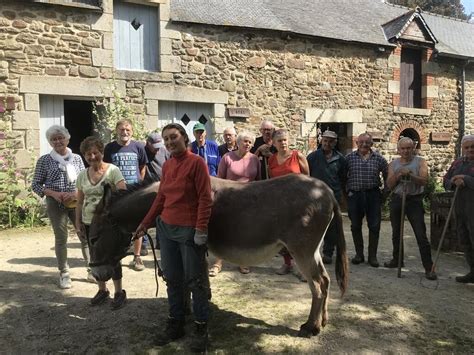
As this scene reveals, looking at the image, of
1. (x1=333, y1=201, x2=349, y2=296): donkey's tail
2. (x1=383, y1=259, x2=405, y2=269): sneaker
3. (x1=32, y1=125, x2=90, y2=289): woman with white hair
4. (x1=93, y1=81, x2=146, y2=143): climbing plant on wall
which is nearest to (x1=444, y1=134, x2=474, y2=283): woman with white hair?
(x1=383, y1=259, x2=405, y2=269): sneaker

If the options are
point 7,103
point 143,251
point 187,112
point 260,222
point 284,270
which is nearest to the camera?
point 260,222

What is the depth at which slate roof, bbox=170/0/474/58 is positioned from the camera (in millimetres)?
9711

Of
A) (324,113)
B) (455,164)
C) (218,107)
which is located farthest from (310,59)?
(455,164)

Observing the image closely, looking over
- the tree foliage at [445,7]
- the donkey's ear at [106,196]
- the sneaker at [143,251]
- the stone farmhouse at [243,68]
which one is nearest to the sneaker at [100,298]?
the donkey's ear at [106,196]

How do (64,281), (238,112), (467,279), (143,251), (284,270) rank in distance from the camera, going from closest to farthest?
(64,281) < (467,279) < (284,270) < (143,251) < (238,112)

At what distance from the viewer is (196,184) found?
3182 mm

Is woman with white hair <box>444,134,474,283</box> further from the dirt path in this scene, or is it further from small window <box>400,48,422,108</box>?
small window <box>400,48,422,108</box>

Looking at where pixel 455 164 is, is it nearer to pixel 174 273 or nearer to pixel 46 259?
pixel 174 273

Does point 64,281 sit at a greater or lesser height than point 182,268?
lesser

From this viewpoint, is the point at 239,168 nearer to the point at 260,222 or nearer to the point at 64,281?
the point at 260,222

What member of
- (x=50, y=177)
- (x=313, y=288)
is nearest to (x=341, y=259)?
(x=313, y=288)

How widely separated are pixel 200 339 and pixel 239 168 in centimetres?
223

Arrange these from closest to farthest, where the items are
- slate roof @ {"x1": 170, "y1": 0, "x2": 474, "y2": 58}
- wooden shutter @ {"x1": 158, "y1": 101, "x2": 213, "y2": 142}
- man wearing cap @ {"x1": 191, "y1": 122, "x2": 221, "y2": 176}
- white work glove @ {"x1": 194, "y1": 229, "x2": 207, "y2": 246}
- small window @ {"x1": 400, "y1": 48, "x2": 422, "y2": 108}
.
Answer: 1. white work glove @ {"x1": 194, "y1": 229, "x2": 207, "y2": 246}
2. man wearing cap @ {"x1": 191, "y1": 122, "x2": 221, "y2": 176}
3. wooden shutter @ {"x1": 158, "y1": 101, "x2": 213, "y2": 142}
4. slate roof @ {"x1": 170, "y1": 0, "x2": 474, "y2": 58}
5. small window @ {"x1": 400, "y1": 48, "x2": 422, "y2": 108}

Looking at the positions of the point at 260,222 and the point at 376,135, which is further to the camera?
the point at 376,135
